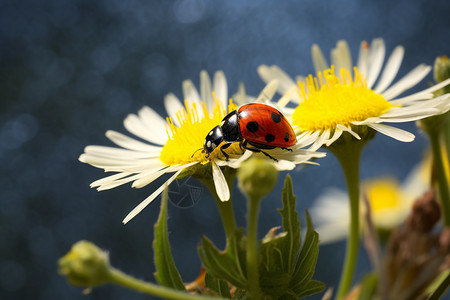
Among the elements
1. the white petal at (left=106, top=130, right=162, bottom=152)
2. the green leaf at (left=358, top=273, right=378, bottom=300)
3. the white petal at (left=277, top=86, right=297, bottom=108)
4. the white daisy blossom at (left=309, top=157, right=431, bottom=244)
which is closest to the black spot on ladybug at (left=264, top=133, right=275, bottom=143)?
the white petal at (left=277, top=86, right=297, bottom=108)

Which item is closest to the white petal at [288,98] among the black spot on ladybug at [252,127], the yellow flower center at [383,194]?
the black spot on ladybug at [252,127]

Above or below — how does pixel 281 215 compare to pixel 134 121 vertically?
below

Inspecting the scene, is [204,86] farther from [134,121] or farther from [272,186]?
[272,186]

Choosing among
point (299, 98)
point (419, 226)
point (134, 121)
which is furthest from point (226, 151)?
point (419, 226)

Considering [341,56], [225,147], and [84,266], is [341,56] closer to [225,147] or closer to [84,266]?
[225,147]

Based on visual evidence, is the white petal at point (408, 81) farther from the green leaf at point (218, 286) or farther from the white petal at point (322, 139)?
the green leaf at point (218, 286)

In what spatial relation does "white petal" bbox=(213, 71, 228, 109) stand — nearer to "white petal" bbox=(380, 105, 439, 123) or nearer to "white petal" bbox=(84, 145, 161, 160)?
"white petal" bbox=(84, 145, 161, 160)
